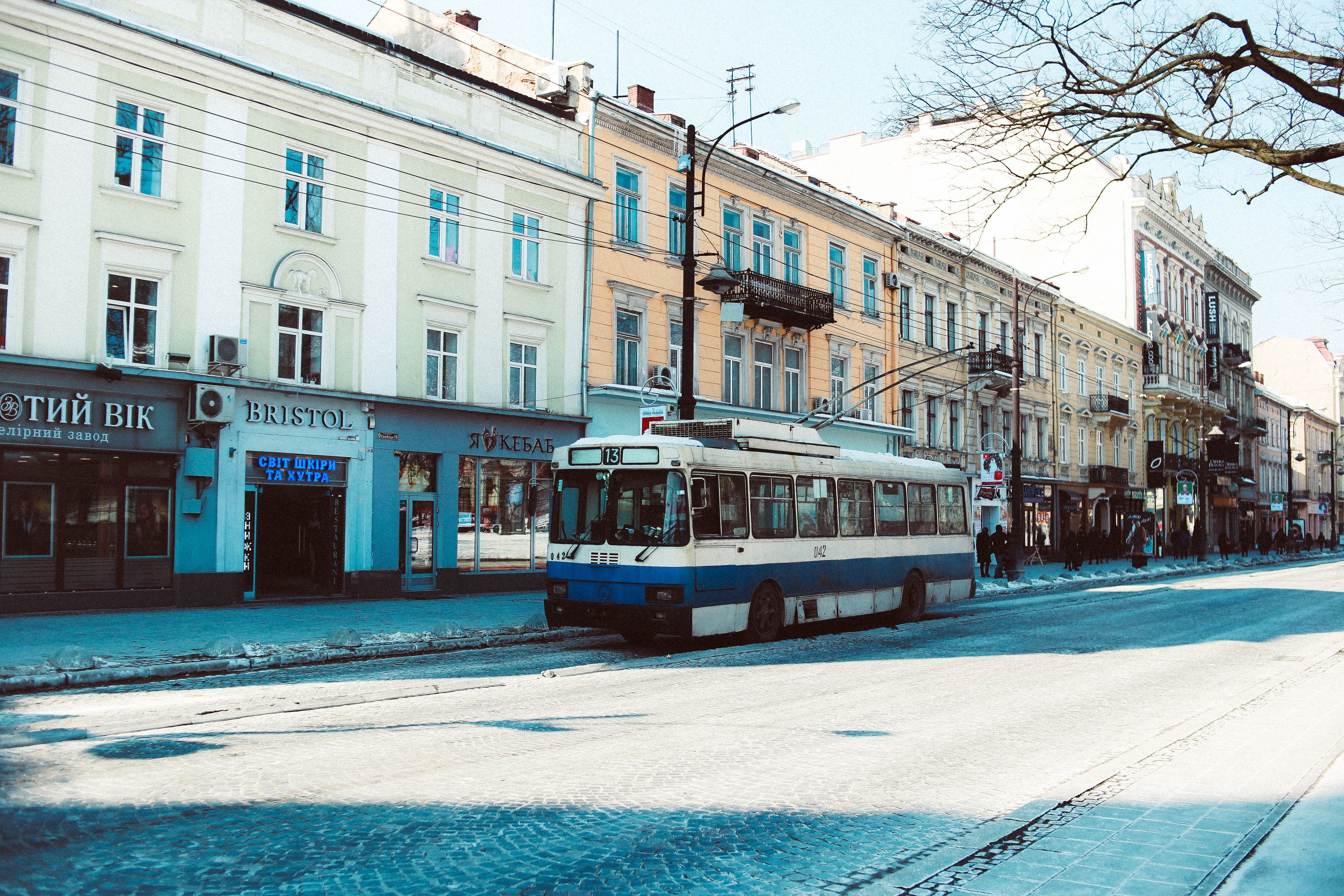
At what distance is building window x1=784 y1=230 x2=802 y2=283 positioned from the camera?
32.8 m

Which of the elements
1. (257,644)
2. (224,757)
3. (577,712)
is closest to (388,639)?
(257,644)

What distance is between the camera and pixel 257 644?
1325cm

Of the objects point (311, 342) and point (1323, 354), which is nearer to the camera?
point (311, 342)

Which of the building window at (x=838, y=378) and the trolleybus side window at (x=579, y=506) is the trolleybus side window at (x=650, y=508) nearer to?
the trolleybus side window at (x=579, y=506)

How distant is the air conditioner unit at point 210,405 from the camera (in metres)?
18.2

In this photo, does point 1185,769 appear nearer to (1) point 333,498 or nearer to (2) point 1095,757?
(2) point 1095,757

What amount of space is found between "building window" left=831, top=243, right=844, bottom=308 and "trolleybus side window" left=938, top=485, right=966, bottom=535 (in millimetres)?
14828

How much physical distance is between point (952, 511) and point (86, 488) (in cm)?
1564

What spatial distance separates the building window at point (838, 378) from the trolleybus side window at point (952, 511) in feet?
44.4

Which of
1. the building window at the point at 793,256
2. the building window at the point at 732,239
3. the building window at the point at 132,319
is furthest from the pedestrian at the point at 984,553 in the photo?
the building window at the point at 132,319

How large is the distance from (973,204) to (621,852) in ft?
19.5

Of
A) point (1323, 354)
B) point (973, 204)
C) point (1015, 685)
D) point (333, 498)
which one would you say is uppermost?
point (1323, 354)

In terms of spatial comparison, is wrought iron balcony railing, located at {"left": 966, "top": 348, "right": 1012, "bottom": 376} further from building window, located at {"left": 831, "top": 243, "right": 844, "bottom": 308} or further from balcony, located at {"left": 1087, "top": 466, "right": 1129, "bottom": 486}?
balcony, located at {"left": 1087, "top": 466, "right": 1129, "bottom": 486}

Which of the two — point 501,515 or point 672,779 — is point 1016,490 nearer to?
point 501,515
